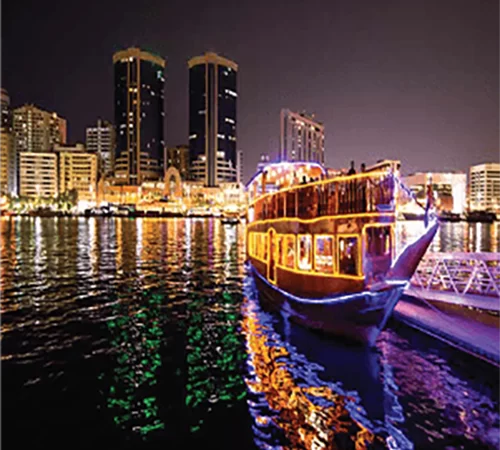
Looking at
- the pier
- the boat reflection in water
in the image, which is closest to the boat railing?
the pier

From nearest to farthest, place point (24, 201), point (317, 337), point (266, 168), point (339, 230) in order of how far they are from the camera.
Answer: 1. point (339, 230)
2. point (317, 337)
3. point (266, 168)
4. point (24, 201)

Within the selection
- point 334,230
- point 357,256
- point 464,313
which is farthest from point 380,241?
point 464,313

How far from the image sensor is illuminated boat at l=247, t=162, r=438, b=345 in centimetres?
1371

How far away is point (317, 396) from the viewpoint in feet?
37.6

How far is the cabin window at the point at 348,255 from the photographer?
1457 centimetres

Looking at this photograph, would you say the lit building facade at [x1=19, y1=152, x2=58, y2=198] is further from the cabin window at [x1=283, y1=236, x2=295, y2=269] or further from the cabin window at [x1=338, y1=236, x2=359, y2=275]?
the cabin window at [x1=338, y1=236, x2=359, y2=275]

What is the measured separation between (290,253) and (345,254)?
12.8ft

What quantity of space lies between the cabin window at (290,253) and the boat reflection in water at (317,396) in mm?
2923

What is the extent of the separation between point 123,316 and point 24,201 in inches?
7600

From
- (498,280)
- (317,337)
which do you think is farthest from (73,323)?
(498,280)

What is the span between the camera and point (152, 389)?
40.0ft

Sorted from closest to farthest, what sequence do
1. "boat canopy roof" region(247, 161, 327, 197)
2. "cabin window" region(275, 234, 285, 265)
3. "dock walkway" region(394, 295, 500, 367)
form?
1. "dock walkway" region(394, 295, 500, 367)
2. "cabin window" region(275, 234, 285, 265)
3. "boat canopy roof" region(247, 161, 327, 197)

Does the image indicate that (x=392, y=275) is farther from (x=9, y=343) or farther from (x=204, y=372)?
(x=9, y=343)

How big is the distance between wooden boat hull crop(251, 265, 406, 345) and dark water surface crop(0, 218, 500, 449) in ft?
1.69
